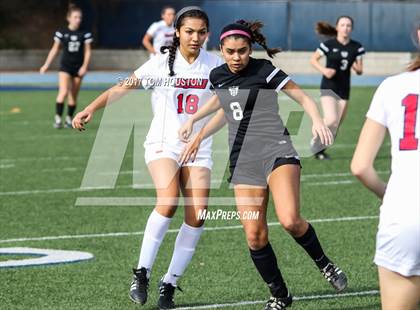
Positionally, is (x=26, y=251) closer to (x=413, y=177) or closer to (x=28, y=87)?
(x=413, y=177)

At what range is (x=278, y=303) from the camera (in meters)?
6.71

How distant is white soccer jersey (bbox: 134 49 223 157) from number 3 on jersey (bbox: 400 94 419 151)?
3.10 meters

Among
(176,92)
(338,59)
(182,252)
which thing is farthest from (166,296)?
(338,59)

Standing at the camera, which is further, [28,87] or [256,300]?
[28,87]

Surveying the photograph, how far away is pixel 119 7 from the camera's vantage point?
1705 inches


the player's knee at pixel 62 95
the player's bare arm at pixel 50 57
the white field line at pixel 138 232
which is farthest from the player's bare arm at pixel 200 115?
the player's knee at pixel 62 95

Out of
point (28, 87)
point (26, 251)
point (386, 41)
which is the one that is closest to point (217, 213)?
point (26, 251)

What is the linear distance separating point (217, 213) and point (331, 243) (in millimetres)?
2007

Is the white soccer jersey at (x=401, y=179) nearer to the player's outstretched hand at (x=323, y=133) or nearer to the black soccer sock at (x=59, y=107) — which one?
the player's outstretched hand at (x=323, y=133)

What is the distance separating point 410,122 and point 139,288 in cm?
319

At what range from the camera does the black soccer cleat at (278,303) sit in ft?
22.0

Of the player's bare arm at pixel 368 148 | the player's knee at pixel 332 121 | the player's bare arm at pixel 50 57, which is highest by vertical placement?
the player's bare arm at pixel 368 148

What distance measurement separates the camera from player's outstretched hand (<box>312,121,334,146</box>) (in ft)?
19.9

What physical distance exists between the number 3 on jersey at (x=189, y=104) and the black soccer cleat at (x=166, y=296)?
120 centimetres
